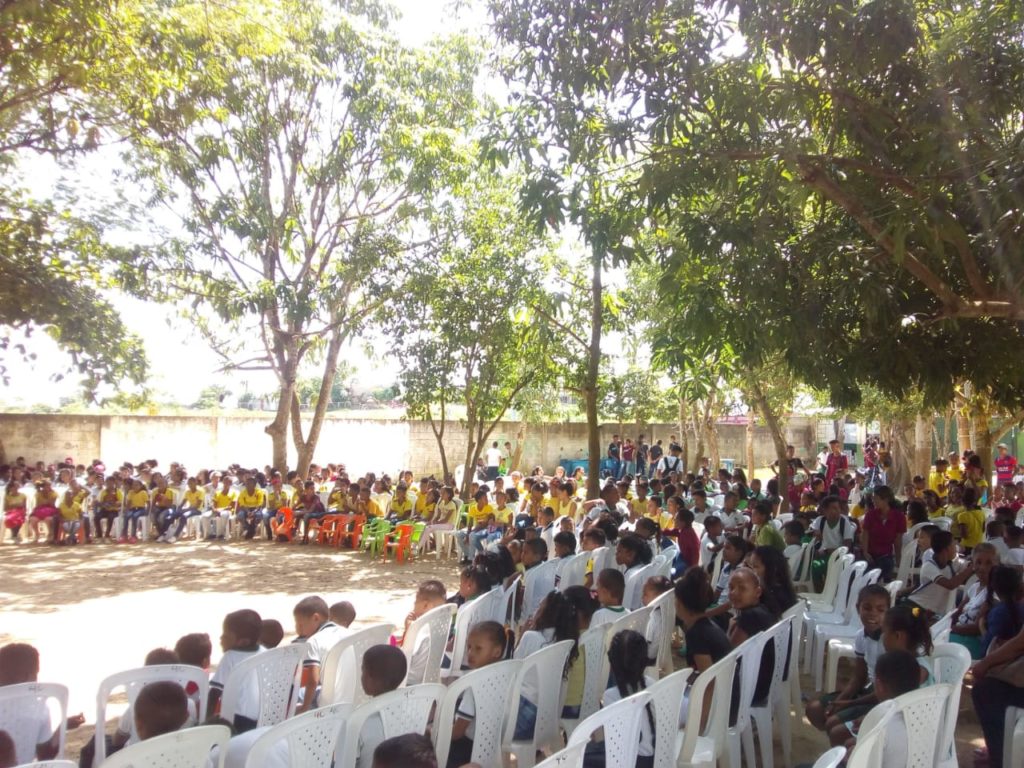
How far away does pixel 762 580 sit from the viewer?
5.84 metres

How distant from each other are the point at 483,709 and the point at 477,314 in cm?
1020

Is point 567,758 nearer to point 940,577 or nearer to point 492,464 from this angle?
point 940,577

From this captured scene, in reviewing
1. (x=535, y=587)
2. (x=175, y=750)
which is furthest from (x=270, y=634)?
(x=535, y=587)

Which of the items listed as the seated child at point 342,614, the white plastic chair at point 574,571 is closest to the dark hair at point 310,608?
the seated child at point 342,614

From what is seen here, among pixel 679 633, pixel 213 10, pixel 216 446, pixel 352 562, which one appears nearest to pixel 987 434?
pixel 679 633

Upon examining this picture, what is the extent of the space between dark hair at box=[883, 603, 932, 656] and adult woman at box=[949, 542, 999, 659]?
1225 mm

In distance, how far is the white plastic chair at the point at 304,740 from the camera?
298 centimetres

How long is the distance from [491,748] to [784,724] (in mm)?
2128

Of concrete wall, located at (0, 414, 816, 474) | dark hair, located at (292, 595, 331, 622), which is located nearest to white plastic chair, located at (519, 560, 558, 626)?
dark hair, located at (292, 595, 331, 622)

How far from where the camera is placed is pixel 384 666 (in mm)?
3875

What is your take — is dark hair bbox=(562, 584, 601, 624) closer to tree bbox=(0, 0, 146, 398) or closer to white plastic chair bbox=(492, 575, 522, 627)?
white plastic chair bbox=(492, 575, 522, 627)

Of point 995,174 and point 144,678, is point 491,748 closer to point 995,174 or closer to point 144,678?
point 144,678

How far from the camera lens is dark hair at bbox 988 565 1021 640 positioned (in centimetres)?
496

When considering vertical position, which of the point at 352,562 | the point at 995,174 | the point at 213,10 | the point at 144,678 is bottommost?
the point at 352,562
